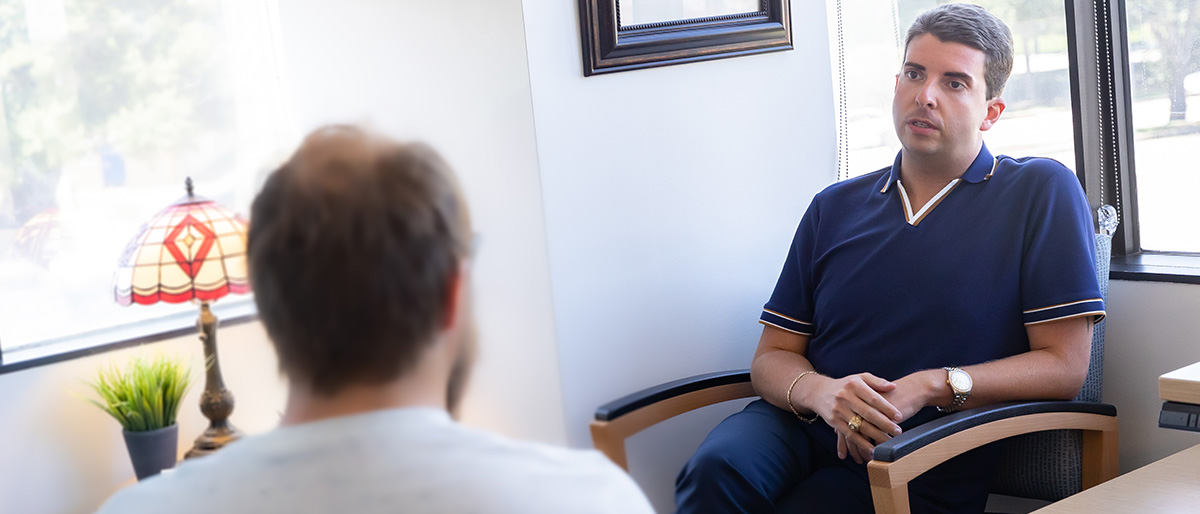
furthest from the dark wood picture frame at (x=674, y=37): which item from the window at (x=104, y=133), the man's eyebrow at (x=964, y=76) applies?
the window at (x=104, y=133)

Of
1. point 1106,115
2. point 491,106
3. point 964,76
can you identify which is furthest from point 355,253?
point 1106,115

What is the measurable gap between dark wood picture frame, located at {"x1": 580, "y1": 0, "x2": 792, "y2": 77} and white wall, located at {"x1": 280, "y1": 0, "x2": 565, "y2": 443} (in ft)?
0.55

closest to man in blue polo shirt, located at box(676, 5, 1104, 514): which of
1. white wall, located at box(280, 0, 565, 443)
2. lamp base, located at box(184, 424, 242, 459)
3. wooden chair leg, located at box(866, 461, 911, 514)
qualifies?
wooden chair leg, located at box(866, 461, 911, 514)

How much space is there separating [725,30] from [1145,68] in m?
0.78

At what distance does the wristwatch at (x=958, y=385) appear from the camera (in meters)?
1.39

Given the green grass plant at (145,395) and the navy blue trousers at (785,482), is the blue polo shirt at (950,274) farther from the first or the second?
the green grass plant at (145,395)

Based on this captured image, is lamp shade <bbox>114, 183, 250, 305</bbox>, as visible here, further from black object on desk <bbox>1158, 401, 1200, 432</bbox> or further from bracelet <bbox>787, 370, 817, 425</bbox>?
black object on desk <bbox>1158, 401, 1200, 432</bbox>

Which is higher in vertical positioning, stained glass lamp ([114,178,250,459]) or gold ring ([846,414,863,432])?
stained glass lamp ([114,178,250,459])

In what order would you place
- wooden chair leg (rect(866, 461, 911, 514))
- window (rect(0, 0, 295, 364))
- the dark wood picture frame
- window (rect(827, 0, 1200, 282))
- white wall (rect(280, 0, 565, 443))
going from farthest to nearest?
window (rect(0, 0, 295, 364)) → window (rect(827, 0, 1200, 282)) → the dark wood picture frame → wooden chair leg (rect(866, 461, 911, 514)) → white wall (rect(280, 0, 565, 443))

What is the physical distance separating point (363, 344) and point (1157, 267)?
1606 millimetres

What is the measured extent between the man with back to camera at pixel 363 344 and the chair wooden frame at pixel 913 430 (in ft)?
2.29

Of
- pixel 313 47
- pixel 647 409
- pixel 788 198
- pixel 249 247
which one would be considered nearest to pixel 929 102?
pixel 788 198

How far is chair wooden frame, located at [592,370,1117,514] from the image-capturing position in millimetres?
1217

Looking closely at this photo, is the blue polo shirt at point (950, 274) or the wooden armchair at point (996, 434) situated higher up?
the blue polo shirt at point (950, 274)
